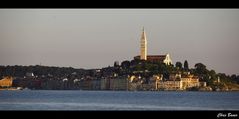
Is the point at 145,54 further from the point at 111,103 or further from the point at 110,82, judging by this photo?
the point at 110,82

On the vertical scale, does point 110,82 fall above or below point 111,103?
above

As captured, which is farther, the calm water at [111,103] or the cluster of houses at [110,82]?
the cluster of houses at [110,82]

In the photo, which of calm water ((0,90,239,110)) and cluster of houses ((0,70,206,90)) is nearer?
calm water ((0,90,239,110))

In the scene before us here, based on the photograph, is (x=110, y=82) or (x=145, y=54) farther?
(x=110, y=82)

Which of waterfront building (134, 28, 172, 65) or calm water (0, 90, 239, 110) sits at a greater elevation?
waterfront building (134, 28, 172, 65)

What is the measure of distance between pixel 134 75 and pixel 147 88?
8.40 metres

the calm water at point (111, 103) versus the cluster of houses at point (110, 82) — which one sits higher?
the cluster of houses at point (110, 82)

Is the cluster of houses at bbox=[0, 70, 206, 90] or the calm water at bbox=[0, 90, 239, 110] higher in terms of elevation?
the cluster of houses at bbox=[0, 70, 206, 90]

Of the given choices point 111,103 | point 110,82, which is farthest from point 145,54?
point 110,82
